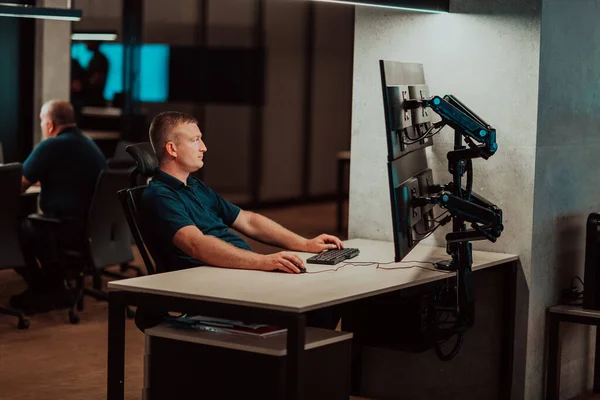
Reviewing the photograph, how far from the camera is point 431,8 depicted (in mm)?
4629

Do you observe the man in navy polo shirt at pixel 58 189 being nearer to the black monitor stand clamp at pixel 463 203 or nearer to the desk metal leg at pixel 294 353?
the black monitor stand clamp at pixel 463 203

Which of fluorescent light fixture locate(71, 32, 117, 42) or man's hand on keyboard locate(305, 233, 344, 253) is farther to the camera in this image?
fluorescent light fixture locate(71, 32, 117, 42)

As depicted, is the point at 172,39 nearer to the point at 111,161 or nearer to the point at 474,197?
the point at 111,161

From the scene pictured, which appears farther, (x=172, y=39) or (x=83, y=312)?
(x=172, y=39)

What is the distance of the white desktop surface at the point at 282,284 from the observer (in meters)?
3.41

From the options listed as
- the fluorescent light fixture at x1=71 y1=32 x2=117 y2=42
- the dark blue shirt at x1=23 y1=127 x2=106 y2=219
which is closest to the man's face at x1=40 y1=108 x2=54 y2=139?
the dark blue shirt at x1=23 y1=127 x2=106 y2=219

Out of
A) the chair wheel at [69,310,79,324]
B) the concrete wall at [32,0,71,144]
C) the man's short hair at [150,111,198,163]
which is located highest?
the concrete wall at [32,0,71,144]

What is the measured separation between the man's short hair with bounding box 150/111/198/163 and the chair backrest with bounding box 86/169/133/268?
211 cm

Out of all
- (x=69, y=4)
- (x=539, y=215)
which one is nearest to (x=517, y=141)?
(x=539, y=215)

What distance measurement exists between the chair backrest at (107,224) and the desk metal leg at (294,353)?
10.7ft

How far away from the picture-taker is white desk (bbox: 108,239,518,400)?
3.32m

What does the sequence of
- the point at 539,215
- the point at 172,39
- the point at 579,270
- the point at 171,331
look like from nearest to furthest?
the point at 171,331 < the point at 539,215 < the point at 579,270 < the point at 172,39

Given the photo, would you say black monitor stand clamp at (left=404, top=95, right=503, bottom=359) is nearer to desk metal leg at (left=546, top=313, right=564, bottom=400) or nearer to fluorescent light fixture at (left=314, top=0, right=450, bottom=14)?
fluorescent light fixture at (left=314, top=0, right=450, bottom=14)

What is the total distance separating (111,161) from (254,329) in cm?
397
